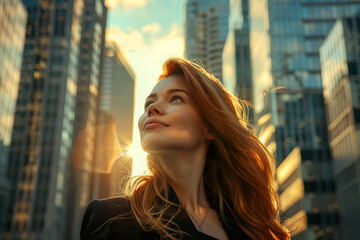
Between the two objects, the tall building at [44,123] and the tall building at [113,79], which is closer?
the tall building at [44,123]

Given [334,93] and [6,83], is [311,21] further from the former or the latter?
[6,83]

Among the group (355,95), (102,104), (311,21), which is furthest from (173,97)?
(102,104)

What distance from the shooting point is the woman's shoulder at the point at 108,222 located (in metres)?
1.79

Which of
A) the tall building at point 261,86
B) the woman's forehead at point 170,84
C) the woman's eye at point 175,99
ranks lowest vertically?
the woman's eye at point 175,99

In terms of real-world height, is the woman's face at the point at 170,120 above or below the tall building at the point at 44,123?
below

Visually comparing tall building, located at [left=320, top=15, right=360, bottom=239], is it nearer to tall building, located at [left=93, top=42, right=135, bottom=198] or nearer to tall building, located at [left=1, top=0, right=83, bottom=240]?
tall building, located at [left=1, top=0, right=83, bottom=240]

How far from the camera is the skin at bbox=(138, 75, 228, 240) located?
79.2 inches

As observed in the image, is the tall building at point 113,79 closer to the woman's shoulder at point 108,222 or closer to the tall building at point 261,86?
the tall building at point 261,86

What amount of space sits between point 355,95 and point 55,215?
53.4m

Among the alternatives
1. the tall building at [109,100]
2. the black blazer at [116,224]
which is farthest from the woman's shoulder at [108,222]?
the tall building at [109,100]

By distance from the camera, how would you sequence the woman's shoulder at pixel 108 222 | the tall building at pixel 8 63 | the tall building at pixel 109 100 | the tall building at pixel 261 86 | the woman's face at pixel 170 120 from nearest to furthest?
1. the woman's shoulder at pixel 108 222
2. the woman's face at pixel 170 120
3. the tall building at pixel 261 86
4. the tall building at pixel 8 63
5. the tall building at pixel 109 100

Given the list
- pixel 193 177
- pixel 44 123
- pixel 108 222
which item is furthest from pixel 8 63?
pixel 108 222

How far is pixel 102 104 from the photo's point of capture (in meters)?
107

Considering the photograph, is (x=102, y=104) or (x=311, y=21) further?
(x=102, y=104)
